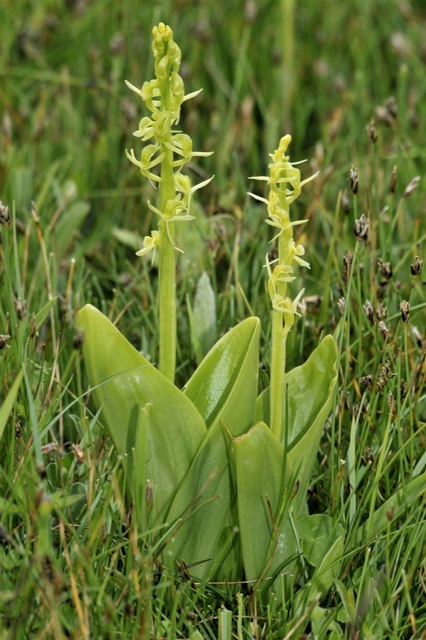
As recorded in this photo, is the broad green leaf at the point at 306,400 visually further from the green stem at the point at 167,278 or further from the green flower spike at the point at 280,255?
the green stem at the point at 167,278

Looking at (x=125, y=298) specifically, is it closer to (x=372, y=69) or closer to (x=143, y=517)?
(x=143, y=517)

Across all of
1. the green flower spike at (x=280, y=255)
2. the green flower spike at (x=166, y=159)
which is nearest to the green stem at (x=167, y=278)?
the green flower spike at (x=166, y=159)

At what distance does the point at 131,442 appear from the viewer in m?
1.43

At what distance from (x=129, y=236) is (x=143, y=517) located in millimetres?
1238

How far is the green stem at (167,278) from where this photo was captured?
134cm

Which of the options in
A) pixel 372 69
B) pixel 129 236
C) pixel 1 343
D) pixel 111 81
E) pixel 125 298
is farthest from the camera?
pixel 372 69

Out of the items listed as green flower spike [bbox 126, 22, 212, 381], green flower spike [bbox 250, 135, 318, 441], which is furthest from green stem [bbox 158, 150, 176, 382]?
green flower spike [bbox 250, 135, 318, 441]

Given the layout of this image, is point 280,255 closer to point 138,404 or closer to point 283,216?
point 283,216

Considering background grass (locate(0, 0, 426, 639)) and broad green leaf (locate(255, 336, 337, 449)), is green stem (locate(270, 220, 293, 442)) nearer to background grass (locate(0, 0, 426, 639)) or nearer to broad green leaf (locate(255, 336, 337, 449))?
broad green leaf (locate(255, 336, 337, 449))

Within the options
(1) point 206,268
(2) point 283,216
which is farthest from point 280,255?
(1) point 206,268

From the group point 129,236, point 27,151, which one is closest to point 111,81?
point 27,151

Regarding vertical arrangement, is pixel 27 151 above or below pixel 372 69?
below

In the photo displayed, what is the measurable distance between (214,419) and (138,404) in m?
0.12

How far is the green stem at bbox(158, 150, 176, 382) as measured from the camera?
4.41ft
